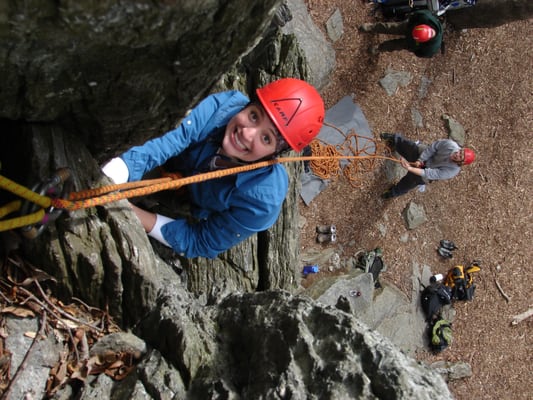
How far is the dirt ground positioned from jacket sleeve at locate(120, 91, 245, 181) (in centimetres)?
510

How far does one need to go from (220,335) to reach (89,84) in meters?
1.51

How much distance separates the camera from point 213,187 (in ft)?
11.7

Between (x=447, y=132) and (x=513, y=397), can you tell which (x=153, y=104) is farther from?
(x=513, y=397)

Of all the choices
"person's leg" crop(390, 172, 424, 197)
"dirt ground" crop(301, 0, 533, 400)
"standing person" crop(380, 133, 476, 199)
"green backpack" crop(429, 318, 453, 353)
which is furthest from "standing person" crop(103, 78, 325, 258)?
"green backpack" crop(429, 318, 453, 353)

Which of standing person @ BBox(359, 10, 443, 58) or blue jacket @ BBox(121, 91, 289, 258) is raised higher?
blue jacket @ BBox(121, 91, 289, 258)

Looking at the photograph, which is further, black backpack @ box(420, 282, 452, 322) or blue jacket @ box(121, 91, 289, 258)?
black backpack @ box(420, 282, 452, 322)

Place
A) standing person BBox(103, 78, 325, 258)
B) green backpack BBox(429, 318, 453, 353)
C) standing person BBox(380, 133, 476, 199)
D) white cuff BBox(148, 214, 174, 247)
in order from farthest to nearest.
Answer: green backpack BBox(429, 318, 453, 353) → standing person BBox(380, 133, 476, 199) → white cuff BBox(148, 214, 174, 247) → standing person BBox(103, 78, 325, 258)

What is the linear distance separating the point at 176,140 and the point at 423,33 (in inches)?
234

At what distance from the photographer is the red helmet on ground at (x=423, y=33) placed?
7.67 m

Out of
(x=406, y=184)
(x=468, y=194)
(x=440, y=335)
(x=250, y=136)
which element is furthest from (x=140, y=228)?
(x=468, y=194)

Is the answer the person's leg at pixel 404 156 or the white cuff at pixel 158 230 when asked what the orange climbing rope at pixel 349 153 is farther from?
the white cuff at pixel 158 230

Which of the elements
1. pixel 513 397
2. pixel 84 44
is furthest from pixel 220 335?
pixel 513 397

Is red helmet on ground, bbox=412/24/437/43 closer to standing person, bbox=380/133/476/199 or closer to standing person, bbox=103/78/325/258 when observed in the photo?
standing person, bbox=380/133/476/199

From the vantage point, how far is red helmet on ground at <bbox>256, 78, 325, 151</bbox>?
130 inches
